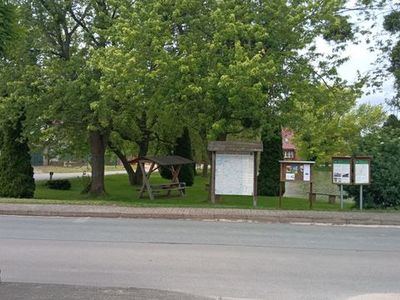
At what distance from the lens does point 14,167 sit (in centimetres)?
2692

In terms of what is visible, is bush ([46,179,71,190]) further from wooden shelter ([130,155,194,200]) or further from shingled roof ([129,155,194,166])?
shingled roof ([129,155,194,166])

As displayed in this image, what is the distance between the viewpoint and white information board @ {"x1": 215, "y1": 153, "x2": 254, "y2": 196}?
65.3 feet

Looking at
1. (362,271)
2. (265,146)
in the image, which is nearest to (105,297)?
(362,271)

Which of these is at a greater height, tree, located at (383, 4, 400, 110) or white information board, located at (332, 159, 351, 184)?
tree, located at (383, 4, 400, 110)

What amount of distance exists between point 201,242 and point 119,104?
13.1 m

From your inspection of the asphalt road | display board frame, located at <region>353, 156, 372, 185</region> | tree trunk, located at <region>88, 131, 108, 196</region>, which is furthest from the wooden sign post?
tree trunk, located at <region>88, 131, 108, 196</region>

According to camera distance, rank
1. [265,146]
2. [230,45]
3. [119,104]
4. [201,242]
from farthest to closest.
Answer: [265,146] < [119,104] < [230,45] < [201,242]

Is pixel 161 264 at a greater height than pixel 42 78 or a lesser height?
lesser

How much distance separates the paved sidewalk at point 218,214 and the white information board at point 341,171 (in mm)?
1428

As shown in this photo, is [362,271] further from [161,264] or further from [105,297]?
[105,297]

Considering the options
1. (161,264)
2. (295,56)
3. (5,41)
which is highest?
(295,56)

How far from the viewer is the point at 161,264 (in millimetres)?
9164

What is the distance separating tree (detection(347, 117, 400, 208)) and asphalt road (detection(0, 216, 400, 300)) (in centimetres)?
464

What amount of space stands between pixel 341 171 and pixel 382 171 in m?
1.44
